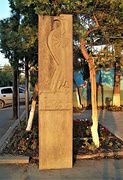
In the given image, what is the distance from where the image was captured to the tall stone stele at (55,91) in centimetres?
502

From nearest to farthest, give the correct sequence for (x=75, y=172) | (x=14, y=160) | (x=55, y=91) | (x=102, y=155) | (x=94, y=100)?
(x=75, y=172) → (x=55, y=91) → (x=14, y=160) → (x=102, y=155) → (x=94, y=100)

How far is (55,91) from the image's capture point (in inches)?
199

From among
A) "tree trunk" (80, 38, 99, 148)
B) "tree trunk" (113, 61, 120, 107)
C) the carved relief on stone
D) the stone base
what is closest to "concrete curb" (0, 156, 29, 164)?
the stone base

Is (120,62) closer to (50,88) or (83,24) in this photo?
(83,24)

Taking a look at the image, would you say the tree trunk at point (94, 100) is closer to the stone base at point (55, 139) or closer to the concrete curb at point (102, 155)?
the concrete curb at point (102, 155)

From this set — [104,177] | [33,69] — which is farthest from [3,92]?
[104,177]

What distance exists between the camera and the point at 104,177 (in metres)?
4.69

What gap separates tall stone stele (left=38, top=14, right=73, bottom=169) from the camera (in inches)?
197

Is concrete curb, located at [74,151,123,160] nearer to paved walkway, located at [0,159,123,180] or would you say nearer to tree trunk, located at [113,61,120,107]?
paved walkway, located at [0,159,123,180]

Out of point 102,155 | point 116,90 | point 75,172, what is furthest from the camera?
point 116,90

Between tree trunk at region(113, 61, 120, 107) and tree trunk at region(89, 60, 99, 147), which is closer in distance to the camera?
tree trunk at region(89, 60, 99, 147)

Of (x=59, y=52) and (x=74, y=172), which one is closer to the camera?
(x=74, y=172)

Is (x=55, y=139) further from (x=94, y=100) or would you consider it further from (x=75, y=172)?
(x=94, y=100)

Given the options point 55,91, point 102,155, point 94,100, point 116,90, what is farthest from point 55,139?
point 116,90
